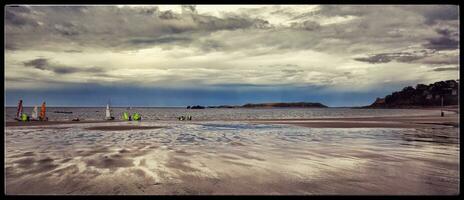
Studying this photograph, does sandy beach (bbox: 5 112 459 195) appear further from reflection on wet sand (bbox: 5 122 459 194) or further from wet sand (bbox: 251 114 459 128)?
wet sand (bbox: 251 114 459 128)

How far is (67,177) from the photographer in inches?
405

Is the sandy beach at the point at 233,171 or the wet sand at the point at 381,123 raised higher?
the sandy beach at the point at 233,171

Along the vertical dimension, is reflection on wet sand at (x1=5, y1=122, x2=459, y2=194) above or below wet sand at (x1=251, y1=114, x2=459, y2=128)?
above

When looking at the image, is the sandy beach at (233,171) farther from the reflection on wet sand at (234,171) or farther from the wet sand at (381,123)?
the wet sand at (381,123)

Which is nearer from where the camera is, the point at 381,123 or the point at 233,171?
the point at 233,171

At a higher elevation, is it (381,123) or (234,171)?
(234,171)

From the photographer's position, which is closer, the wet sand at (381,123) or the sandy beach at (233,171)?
the sandy beach at (233,171)

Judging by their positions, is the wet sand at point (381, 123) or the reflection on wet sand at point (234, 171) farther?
the wet sand at point (381, 123)

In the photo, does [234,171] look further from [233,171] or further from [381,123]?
[381,123]

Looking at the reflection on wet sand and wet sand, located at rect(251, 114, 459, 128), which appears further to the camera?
wet sand, located at rect(251, 114, 459, 128)

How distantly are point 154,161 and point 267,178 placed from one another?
5.14 meters

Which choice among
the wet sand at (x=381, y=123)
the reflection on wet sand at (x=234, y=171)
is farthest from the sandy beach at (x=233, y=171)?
the wet sand at (x=381, y=123)

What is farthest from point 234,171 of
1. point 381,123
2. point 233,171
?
point 381,123

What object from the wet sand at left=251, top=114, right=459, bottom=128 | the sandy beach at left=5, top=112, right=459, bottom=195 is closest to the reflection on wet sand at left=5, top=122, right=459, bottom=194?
the sandy beach at left=5, top=112, right=459, bottom=195
